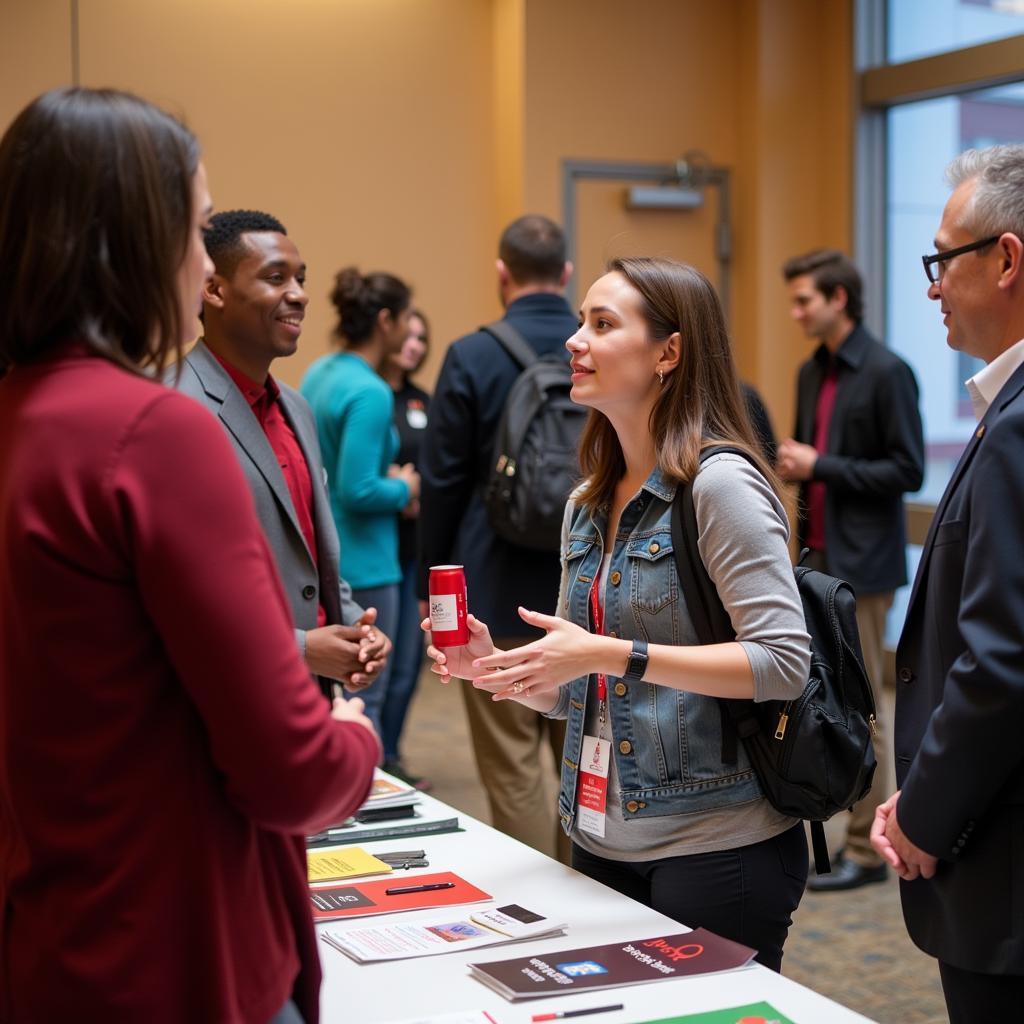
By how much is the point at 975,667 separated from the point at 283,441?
1517mm

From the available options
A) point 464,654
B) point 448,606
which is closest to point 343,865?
point 464,654

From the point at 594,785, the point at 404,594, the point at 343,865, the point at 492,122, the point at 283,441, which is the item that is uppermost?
the point at 492,122

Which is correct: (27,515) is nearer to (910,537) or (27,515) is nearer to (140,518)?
(140,518)

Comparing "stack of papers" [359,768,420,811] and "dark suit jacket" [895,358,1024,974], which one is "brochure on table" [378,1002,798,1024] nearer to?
"dark suit jacket" [895,358,1024,974]

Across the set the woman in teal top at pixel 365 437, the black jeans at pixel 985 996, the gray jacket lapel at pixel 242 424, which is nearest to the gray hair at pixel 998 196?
the black jeans at pixel 985 996

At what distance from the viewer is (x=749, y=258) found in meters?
7.41

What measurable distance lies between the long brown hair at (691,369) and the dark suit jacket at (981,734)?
40cm

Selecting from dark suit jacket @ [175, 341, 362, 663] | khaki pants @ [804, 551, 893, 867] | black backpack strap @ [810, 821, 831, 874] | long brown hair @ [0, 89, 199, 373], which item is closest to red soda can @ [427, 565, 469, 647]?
dark suit jacket @ [175, 341, 362, 663]

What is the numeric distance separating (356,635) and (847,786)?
889 millimetres

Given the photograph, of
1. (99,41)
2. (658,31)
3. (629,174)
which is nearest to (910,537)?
(629,174)

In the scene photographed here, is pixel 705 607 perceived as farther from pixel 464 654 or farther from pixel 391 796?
pixel 391 796

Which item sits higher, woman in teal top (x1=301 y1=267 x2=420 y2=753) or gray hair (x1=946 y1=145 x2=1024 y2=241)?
gray hair (x1=946 y1=145 x2=1024 y2=241)

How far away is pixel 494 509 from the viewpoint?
3.45 meters

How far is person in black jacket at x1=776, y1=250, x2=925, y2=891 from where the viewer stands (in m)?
4.14
